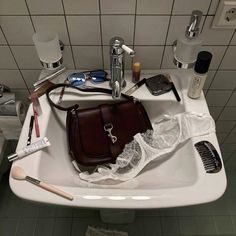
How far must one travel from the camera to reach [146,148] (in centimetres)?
73

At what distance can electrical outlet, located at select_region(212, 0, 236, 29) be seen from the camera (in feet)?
2.20

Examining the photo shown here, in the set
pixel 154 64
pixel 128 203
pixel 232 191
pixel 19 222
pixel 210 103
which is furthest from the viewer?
pixel 232 191

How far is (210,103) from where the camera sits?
1017mm

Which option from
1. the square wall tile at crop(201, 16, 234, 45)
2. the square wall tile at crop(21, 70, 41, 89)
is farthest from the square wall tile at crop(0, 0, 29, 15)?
the square wall tile at crop(201, 16, 234, 45)

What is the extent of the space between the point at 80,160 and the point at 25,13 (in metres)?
0.46

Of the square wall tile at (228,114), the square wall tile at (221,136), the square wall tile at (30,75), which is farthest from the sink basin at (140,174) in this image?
the square wall tile at (221,136)

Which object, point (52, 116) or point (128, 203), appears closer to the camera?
point (128, 203)

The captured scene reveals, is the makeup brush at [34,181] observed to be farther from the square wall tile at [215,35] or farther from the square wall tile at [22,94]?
the square wall tile at [215,35]

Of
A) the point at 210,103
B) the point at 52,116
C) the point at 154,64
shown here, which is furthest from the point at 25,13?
the point at 210,103

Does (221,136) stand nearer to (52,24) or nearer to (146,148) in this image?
(146,148)

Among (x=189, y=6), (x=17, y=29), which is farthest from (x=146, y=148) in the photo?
(x=17, y=29)

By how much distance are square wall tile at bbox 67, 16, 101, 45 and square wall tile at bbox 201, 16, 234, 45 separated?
329 mm

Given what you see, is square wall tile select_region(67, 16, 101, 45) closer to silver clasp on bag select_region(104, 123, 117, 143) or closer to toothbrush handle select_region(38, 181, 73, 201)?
silver clasp on bag select_region(104, 123, 117, 143)

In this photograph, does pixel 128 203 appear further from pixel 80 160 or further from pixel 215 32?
pixel 215 32
